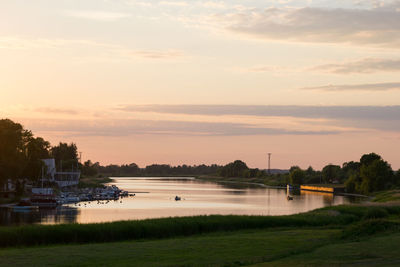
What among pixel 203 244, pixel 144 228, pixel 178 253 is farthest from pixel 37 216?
pixel 178 253

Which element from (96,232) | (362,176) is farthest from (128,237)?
(362,176)

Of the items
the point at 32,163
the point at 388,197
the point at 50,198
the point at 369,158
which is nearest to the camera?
the point at 50,198

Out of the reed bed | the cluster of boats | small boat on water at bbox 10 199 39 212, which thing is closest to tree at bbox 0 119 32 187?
the cluster of boats

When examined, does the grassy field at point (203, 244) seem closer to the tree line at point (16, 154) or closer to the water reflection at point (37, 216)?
the water reflection at point (37, 216)

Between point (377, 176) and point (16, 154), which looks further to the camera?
point (377, 176)

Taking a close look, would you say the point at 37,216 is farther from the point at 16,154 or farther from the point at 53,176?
the point at 53,176

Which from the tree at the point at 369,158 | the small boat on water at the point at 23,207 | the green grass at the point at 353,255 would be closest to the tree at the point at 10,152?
the small boat on water at the point at 23,207

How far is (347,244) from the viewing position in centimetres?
4091

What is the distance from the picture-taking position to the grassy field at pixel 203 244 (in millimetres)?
36219

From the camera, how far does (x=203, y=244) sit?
44.6 metres

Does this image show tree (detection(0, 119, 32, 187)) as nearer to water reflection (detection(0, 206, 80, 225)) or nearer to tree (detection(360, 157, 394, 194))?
water reflection (detection(0, 206, 80, 225))

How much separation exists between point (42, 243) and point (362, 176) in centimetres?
14920

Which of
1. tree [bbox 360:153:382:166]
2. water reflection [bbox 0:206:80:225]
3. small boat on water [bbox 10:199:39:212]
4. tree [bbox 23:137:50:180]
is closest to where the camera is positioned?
water reflection [bbox 0:206:80:225]

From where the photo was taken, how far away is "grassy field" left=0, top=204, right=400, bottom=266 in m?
36.2
